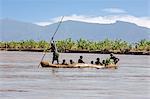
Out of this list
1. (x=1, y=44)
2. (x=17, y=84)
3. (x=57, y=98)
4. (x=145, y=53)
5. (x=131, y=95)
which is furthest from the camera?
(x=1, y=44)

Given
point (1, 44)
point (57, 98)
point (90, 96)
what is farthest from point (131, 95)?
point (1, 44)

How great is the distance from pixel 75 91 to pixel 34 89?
1.71 metres

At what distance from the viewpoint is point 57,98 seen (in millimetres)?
20281

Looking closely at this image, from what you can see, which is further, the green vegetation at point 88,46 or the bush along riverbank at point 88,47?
the green vegetation at point 88,46

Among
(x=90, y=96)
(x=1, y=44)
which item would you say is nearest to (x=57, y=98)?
(x=90, y=96)

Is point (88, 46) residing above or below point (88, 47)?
above

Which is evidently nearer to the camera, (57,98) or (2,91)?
(57,98)

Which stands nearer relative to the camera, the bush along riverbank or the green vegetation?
the bush along riverbank

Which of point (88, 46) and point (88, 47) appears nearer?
point (88, 47)

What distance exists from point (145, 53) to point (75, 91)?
280ft

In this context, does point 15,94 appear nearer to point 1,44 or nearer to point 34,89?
point 34,89

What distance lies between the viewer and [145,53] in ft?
353

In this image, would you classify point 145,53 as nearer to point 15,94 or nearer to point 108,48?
point 108,48

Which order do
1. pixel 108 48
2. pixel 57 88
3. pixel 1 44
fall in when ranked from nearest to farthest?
pixel 57 88
pixel 108 48
pixel 1 44
